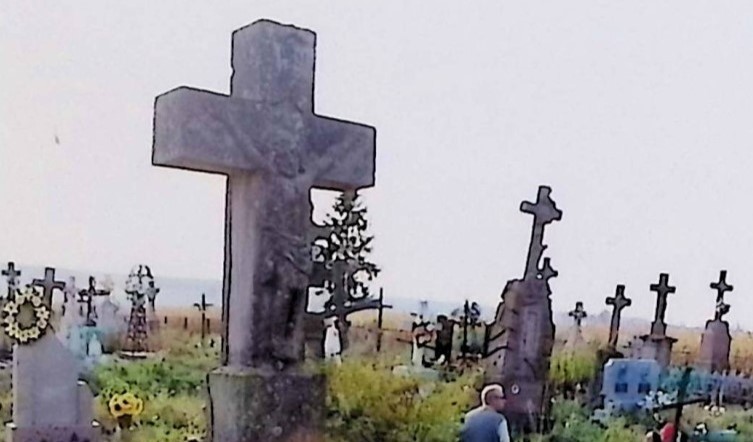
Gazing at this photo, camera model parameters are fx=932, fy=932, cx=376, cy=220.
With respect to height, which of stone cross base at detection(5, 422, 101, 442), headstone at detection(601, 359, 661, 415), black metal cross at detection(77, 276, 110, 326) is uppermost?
black metal cross at detection(77, 276, 110, 326)

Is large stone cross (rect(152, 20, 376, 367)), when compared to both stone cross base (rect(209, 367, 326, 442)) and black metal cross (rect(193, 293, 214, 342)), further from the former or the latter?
black metal cross (rect(193, 293, 214, 342))

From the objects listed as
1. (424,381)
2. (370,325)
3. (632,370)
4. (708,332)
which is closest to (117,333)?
(370,325)

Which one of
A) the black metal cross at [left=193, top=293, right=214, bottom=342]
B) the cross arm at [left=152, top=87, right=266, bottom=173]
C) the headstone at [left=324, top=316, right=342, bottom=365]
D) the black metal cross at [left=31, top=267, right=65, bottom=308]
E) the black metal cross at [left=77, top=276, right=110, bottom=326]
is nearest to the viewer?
the cross arm at [left=152, top=87, right=266, bottom=173]

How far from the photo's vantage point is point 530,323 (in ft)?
21.6

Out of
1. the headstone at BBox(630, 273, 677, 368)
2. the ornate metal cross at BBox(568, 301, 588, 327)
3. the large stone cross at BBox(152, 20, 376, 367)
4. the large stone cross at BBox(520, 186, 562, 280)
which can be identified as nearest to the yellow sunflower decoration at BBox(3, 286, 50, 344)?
the large stone cross at BBox(152, 20, 376, 367)

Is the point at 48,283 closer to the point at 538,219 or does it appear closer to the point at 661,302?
the point at 538,219

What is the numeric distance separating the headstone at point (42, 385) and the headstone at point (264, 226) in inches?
61.1

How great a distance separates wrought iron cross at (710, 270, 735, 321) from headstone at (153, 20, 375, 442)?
4622mm

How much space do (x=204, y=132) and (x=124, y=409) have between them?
8.18ft

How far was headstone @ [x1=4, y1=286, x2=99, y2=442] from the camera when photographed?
453cm

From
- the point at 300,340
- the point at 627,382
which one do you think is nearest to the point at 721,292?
the point at 627,382

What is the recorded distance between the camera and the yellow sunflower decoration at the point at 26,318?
4609 mm

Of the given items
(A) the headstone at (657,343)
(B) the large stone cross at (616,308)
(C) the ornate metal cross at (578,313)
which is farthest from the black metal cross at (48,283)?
(A) the headstone at (657,343)

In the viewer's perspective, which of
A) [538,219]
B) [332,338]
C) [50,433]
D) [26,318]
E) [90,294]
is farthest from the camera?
[332,338]
